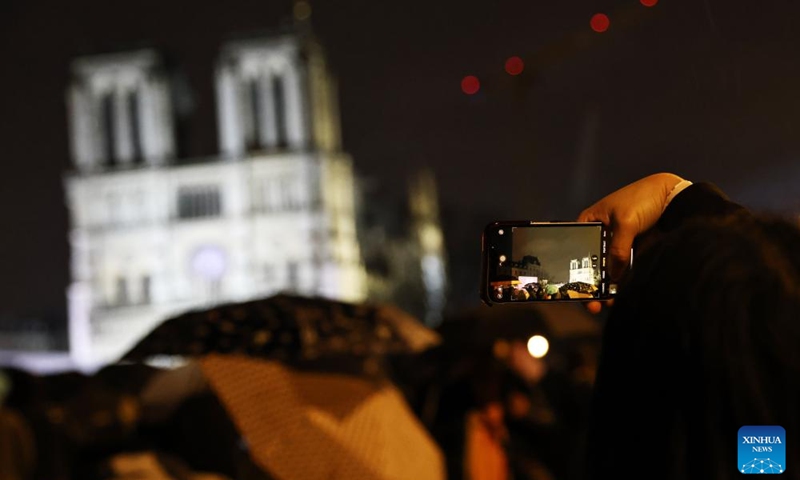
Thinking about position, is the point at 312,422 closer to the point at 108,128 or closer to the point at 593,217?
the point at 593,217

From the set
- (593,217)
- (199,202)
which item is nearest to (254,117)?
(199,202)

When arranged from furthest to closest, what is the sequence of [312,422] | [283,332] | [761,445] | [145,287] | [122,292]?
[145,287]
[122,292]
[283,332]
[312,422]
[761,445]

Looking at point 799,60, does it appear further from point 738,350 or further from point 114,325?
point 114,325

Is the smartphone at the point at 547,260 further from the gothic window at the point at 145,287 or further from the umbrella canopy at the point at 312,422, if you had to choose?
the gothic window at the point at 145,287

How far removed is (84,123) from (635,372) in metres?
67.0

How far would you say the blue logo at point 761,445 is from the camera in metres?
1.29

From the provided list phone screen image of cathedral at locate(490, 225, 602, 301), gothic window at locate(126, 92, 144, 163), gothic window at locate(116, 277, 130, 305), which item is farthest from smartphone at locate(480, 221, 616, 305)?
gothic window at locate(126, 92, 144, 163)

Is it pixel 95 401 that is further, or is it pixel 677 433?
pixel 95 401

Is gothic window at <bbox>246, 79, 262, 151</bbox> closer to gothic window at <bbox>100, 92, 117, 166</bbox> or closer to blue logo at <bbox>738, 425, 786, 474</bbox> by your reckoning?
gothic window at <bbox>100, 92, 117, 166</bbox>

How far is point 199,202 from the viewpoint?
67250mm

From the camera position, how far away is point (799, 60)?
7.61 ft

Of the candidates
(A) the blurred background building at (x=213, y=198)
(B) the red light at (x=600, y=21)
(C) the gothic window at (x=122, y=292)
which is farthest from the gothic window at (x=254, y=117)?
(B) the red light at (x=600, y=21)

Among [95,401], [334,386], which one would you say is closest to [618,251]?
[334,386]

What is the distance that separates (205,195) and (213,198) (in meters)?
0.50
